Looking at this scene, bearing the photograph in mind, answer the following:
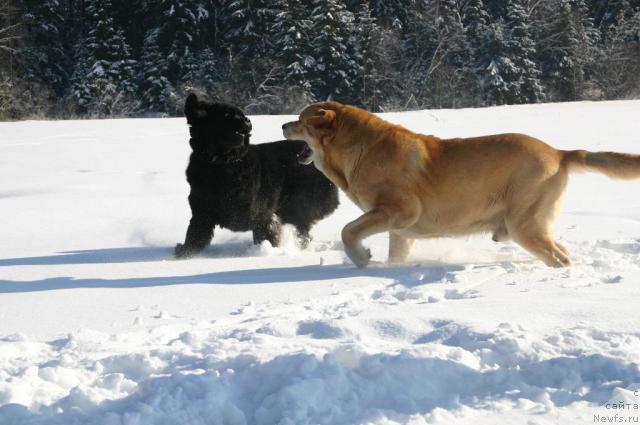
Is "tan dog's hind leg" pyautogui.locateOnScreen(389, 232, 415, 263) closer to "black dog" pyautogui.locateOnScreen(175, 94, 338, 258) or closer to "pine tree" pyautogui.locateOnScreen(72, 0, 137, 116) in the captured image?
"black dog" pyautogui.locateOnScreen(175, 94, 338, 258)

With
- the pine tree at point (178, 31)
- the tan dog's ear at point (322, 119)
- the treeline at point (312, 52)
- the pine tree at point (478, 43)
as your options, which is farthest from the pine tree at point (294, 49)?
the tan dog's ear at point (322, 119)

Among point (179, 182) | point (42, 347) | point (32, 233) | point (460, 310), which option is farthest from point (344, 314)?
point (179, 182)

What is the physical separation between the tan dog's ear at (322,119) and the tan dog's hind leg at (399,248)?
1038mm

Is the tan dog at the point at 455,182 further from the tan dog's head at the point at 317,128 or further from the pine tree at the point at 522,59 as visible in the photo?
the pine tree at the point at 522,59

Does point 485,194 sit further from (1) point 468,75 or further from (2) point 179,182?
(1) point 468,75

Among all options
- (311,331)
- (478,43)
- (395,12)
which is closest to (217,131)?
(311,331)

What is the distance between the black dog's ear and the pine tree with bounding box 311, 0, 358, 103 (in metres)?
37.0

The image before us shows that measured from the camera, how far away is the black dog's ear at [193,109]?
21.0 ft

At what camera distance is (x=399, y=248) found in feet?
19.0

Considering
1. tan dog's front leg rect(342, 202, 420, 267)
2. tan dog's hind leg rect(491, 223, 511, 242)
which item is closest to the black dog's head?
tan dog's front leg rect(342, 202, 420, 267)

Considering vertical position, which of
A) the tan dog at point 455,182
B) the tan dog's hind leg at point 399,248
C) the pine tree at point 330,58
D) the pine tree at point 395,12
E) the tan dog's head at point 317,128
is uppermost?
the pine tree at point 395,12

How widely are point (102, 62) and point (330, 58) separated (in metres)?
14.3

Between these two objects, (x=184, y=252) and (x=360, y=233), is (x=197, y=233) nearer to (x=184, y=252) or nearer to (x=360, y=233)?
(x=184, y=252)

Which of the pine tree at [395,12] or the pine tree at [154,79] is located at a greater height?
the pine tree at [395,12]
